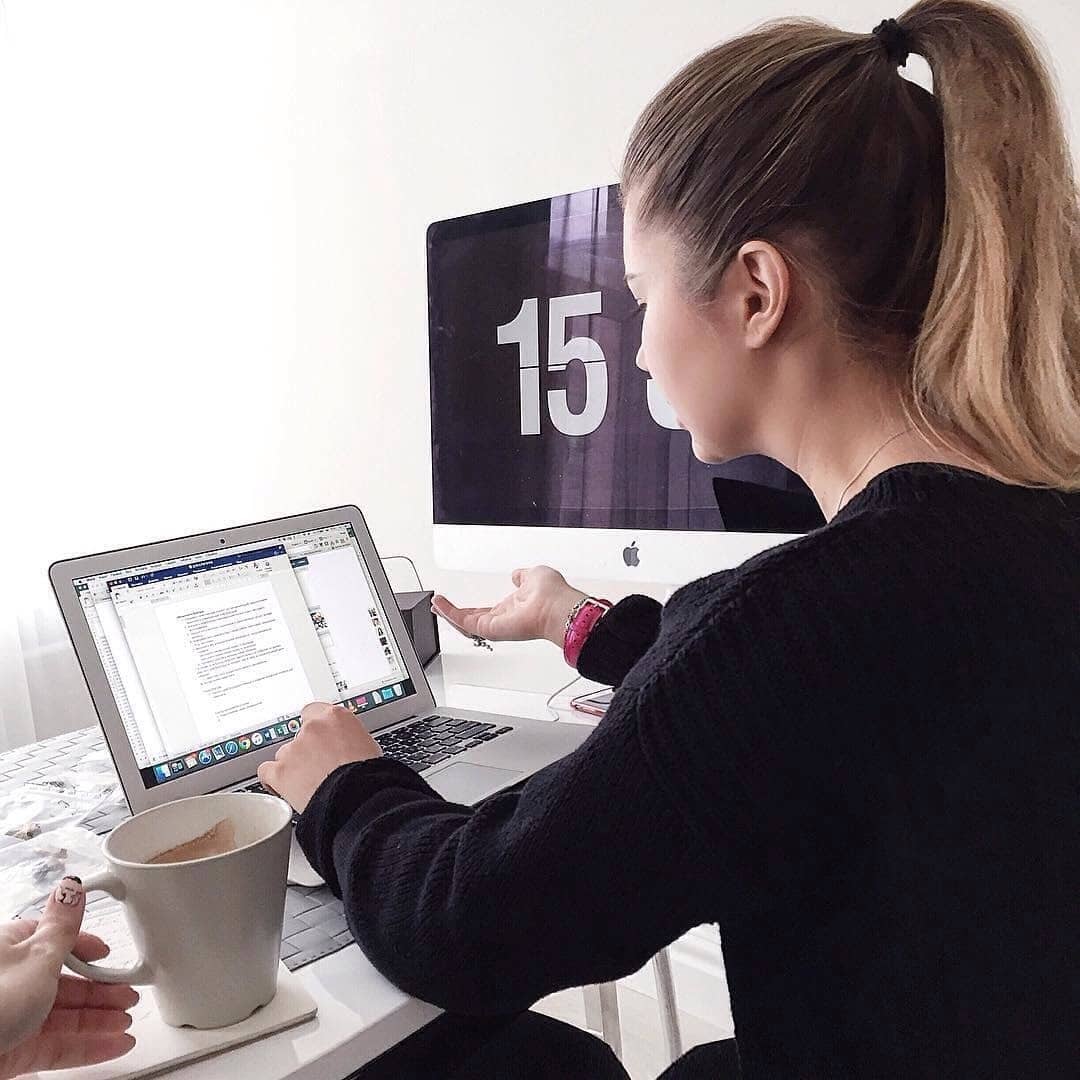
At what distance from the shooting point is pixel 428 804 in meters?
0.63

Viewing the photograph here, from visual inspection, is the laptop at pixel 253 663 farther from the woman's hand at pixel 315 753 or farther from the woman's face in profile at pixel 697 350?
the woman's face in profile at pixel 697 350

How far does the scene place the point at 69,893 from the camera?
0.52 meters

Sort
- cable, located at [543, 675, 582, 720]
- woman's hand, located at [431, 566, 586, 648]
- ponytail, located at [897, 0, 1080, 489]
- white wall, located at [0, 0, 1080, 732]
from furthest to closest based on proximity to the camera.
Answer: white wall, located at [0, 0, 1080, 732]
cable, located at [543, 675, 582, 720]
woman's hand, located at [431, 566, 586, 648]
ponytail, located at [897, 0, 1080, 489]

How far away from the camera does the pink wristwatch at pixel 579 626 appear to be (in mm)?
1002

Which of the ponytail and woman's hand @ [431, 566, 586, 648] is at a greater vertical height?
the ponytail

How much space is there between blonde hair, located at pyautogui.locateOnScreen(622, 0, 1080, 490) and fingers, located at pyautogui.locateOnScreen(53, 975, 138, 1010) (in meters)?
0.55

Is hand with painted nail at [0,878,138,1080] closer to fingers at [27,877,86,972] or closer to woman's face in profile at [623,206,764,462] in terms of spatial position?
fingers at [27,877,86,972]

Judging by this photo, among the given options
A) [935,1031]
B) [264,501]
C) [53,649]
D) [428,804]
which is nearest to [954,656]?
[935,1031]

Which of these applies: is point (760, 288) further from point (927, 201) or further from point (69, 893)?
point (69, 893)

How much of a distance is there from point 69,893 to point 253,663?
422 mm

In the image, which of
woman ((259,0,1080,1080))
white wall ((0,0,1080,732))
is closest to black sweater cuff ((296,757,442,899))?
woman ((259,0,1080,1080))

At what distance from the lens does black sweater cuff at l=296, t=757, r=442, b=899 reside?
0.64 m

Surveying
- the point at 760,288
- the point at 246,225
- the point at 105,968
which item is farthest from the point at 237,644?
the point at 246,225

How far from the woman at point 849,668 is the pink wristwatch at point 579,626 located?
35cm
